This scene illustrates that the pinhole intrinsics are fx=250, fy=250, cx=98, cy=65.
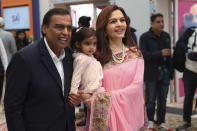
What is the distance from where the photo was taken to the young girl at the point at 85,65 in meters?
1.81

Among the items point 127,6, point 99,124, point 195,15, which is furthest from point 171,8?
point 99,124

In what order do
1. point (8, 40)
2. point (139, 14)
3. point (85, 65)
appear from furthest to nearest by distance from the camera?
point (139, 14), point (8, 40), point (85, 65)

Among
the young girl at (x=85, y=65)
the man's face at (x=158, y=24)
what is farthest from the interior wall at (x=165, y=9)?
the young girl at (x=85, y=65)

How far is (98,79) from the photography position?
1.88m

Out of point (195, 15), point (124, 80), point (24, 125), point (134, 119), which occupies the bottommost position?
point (134, 119)

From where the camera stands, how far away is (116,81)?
6.63ft

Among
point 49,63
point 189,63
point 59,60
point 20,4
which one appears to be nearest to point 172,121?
point 189,63

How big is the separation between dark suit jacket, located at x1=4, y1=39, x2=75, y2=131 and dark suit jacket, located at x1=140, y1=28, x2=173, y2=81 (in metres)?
2.46

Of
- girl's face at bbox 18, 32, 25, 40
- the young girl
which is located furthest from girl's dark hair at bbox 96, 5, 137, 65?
girl's face at bbox 18, 32, 25, 40

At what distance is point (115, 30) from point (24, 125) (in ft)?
3.36

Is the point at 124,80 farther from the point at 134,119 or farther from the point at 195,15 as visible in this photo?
the point at 195,15

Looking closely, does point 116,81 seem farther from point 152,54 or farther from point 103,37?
point 152,54

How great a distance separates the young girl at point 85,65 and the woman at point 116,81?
92 mm

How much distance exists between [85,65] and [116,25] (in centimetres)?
46
